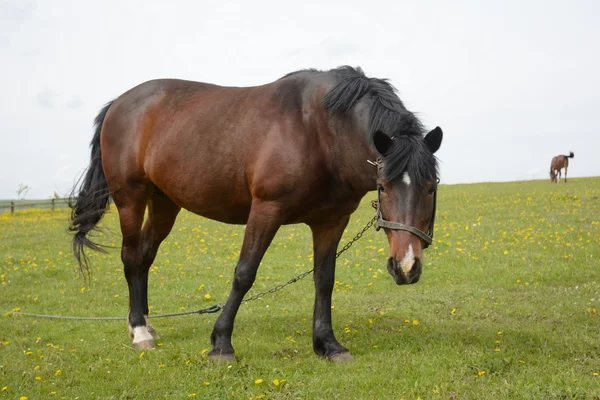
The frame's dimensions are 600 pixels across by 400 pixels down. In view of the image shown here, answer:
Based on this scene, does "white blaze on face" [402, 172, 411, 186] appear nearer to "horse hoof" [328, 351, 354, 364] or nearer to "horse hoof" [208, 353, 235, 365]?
"horse hoof" [328, 351, 354, 364]

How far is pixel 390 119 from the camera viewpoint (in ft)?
17.1

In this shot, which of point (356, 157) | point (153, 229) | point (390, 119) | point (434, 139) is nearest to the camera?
point (434, 139)

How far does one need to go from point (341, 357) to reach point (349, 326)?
1456 mm

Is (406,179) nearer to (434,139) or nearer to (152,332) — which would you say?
(434,139)

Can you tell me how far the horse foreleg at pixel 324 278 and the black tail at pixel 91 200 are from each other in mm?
3210

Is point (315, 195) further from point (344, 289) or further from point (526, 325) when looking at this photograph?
point (344, 289)

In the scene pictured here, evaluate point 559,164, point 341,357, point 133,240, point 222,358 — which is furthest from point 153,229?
point 559,164

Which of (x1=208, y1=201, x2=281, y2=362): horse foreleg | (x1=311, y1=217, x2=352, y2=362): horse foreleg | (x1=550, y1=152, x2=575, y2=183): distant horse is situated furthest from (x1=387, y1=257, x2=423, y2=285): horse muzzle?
(x1=550, y1=152, x2=575, y2=183): distant horse

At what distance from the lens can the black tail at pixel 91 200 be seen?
7871mm

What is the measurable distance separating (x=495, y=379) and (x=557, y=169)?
1529 inches

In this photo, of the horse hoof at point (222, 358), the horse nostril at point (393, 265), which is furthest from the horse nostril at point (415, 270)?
the horse hoof at point (222, 358)

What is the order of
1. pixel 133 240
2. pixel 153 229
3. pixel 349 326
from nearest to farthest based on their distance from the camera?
pixel 133 240 → pixel 349 326 → pixel 153 229

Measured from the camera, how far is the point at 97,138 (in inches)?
318

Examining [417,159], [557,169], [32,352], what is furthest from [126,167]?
[557,169]
